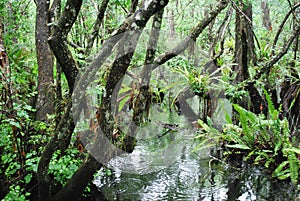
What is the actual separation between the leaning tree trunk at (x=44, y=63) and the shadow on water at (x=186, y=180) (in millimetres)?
1241

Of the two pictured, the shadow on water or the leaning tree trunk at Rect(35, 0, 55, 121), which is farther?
the leaning tree trunk at Rect(35, 0, 55, 121)

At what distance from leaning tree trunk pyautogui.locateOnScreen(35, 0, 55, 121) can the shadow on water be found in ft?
4.07

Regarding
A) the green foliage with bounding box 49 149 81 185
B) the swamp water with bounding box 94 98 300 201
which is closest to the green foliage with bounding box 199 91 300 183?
the swamp water with bounding box 94 98 300 201

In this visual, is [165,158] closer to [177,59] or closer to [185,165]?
[185,165]

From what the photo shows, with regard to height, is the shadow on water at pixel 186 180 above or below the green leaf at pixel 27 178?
below

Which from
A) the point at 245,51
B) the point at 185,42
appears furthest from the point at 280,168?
the point at 245,51

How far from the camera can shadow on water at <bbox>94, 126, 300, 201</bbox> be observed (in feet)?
12.8

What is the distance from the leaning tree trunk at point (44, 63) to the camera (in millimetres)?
4270

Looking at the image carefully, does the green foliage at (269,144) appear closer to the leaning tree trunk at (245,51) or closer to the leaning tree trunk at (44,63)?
the leaning tree trunk at (245,51)

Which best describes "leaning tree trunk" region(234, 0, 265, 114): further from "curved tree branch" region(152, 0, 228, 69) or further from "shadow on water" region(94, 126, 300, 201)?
"shadow on water" region(94, 126, 300, 201)

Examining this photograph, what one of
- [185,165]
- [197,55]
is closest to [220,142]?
[185,165]

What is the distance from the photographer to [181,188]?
4.18m

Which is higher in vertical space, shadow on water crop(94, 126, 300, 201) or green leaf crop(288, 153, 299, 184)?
green leaf crop(288, 153, 299, 184)

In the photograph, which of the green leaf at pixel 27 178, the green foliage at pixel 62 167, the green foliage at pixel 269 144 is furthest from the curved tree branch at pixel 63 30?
the green foliage at pixel 269 144
